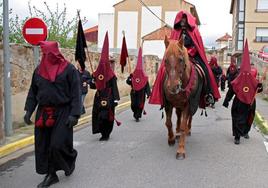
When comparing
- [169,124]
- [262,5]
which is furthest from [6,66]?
[262,5]

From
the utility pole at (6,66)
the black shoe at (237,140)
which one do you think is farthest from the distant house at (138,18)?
the black shoe at (237,140)

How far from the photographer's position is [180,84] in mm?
7289

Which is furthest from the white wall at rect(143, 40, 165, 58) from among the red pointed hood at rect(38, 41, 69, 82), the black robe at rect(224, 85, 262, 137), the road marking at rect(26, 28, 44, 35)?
the red pointed hood at rect(38, 41, 69, 82)

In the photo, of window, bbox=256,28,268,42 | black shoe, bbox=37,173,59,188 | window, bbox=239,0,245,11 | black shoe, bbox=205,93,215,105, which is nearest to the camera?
black shoe, bbox=37,173,59,188

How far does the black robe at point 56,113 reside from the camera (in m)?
5.86

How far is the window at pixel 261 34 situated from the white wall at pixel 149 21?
62.2 ft

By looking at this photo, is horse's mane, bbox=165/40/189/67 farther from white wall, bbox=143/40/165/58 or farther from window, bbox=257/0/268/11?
window, bbox=257/0/268/11

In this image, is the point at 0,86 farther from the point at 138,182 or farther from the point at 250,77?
the point at 250,77

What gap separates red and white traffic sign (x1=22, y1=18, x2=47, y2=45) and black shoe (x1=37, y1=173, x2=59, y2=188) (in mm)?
4620

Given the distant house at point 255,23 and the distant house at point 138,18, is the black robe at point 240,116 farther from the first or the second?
the distant house at point 138,18

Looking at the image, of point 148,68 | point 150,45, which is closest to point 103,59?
point 148,68

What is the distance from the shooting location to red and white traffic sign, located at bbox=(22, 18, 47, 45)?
9.93 m

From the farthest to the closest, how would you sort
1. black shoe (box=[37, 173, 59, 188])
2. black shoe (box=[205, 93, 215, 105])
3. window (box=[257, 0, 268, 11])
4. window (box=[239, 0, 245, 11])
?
window (box=[239, 0, 245, 11]) < window (box=[257, 0, 268, 11]) < black shoe (box=[205, 93, 215, 105]) < black shoe (box=[37, 173, 59, 188])

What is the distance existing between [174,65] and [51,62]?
213cm
